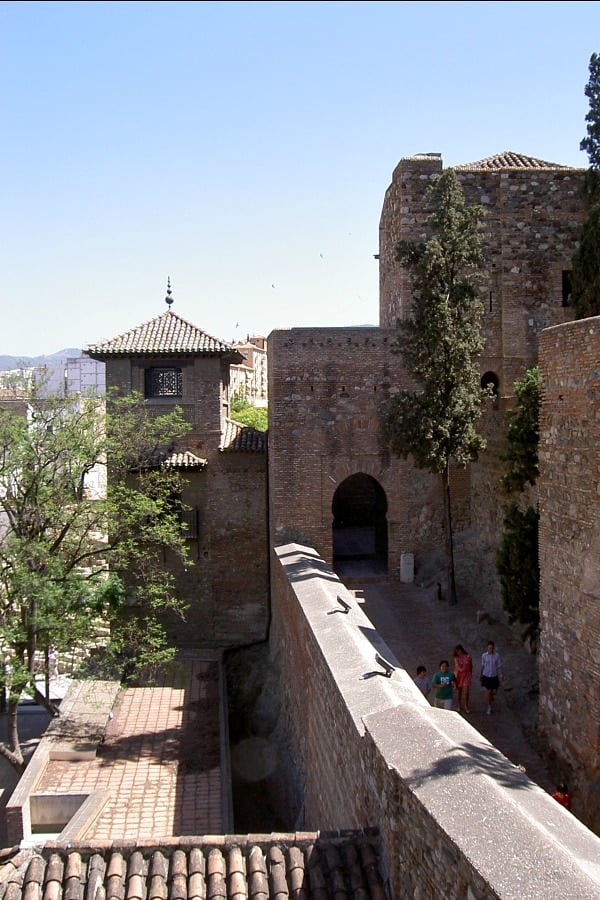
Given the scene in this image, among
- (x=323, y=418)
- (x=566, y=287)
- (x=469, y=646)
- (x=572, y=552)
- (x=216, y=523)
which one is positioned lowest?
(x=469, y=646)

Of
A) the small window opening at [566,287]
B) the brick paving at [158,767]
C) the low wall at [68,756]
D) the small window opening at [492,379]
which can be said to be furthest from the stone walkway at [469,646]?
the small window opening at [566,287]

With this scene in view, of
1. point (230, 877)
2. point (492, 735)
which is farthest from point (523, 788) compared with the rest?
point (492, 735)

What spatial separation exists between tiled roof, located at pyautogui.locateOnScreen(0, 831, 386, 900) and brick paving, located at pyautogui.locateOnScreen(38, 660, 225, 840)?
13.9ft

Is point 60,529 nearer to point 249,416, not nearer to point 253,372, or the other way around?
point 249,416

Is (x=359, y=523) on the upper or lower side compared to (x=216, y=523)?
lower

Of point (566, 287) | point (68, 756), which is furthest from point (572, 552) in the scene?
→ point (566, 287)

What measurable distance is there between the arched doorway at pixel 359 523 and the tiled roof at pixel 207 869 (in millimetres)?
11778

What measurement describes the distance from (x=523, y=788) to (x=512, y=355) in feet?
42.8

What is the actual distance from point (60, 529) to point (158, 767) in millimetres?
4630

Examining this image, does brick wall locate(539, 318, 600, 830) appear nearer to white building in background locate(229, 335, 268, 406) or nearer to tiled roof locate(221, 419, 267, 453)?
tiled roof locate(221, 419, 267, 453)

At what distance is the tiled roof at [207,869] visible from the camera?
5.35m

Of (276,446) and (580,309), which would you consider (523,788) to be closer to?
(276,446)

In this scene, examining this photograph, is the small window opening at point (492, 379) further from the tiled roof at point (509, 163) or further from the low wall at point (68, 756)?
the low wall at point (68, 756)

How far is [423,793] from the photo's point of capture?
462cm
